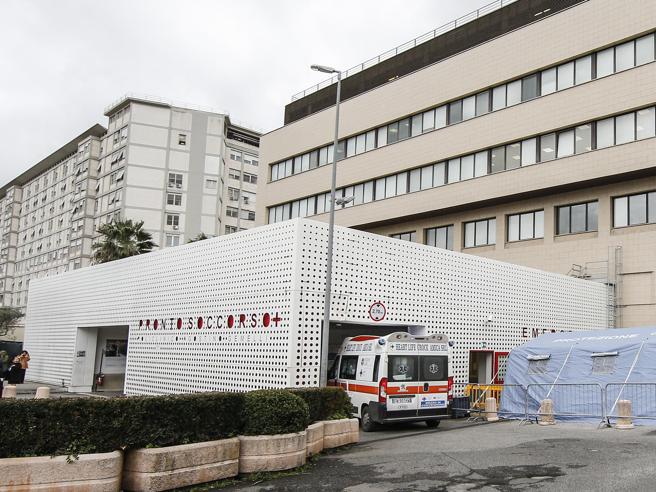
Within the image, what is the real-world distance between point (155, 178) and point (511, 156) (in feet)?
179

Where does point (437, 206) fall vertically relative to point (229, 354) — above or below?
above

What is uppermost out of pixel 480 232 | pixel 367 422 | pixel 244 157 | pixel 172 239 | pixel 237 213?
pixel 244 157

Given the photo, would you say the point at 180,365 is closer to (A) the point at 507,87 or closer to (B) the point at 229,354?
(B) the point at 229,354

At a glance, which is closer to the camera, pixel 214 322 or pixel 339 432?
pixel 339 432

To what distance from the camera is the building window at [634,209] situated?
30000 mm

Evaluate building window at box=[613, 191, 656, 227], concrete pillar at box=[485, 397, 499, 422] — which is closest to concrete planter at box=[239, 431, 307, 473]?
concrete pillar at box=[485, 397, 499, 422]

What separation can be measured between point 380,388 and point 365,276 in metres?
3.95

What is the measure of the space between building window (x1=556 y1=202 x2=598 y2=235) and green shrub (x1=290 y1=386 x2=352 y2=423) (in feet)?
73.7

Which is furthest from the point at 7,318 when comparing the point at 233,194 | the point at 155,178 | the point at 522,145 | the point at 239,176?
the point at 522,145

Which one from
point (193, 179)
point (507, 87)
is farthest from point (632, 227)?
point (193, 179)

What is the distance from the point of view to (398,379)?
16.6m

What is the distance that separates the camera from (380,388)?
53.7ft

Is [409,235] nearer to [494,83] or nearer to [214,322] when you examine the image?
[494,83]

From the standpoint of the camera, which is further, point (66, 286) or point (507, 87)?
point (507, 87)
